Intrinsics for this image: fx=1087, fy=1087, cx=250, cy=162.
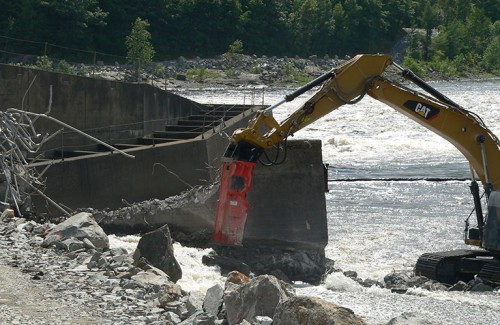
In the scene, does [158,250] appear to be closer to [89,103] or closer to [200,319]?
[200,319]

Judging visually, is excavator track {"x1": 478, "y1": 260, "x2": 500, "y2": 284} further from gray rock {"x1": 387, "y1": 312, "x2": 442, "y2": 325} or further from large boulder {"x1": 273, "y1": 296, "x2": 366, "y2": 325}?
large boulder {"x1": 273, "y1": 296, "x2": 366, "y2": 325}

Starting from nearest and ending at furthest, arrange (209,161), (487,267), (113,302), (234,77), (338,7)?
(113,302) → (487,267) → (209,161) → (234,77) → (338,7)

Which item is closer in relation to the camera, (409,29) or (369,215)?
(369,215)

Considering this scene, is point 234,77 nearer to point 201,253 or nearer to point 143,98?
point 143,98

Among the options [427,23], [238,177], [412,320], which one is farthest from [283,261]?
[427,23]

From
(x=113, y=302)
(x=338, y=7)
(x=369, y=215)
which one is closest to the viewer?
(x=113, y=302)

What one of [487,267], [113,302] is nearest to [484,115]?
[487,267]

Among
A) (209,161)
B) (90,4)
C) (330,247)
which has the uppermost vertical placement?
(90,4)

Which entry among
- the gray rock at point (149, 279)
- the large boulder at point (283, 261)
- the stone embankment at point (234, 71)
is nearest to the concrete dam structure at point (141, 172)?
the large boulder at point (283, 261)

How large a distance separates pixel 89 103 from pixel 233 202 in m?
6.88

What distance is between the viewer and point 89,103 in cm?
2512

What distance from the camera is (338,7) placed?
Result: 121 metres

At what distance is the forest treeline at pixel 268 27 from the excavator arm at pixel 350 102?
210ft

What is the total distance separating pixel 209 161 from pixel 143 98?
13.6 feet
